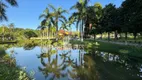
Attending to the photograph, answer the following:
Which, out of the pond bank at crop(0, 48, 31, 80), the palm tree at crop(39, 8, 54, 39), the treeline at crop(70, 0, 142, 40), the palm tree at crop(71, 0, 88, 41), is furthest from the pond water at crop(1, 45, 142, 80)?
the palm tree at crop(39, 8, 54, 39)

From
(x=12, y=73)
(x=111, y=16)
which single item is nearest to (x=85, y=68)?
(x=12, y=73)

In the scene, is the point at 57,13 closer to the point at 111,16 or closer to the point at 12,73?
the point at 111,16

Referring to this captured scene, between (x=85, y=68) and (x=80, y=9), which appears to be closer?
(x=85, y=68)

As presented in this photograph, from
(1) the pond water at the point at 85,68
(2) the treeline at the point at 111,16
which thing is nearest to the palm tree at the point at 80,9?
(2) the treeline at the point at 111,16

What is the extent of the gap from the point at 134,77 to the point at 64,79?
4.27 m

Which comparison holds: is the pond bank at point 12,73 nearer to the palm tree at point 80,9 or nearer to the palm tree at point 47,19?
the palm tree at point 80,9

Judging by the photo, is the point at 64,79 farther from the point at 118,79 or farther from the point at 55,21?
the point at 55,21

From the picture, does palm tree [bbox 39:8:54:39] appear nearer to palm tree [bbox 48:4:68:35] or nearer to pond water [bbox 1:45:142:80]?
palm tree [bbox 48:4:68:35]

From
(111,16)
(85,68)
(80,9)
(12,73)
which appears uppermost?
(80,9)

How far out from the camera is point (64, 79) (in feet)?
41.8

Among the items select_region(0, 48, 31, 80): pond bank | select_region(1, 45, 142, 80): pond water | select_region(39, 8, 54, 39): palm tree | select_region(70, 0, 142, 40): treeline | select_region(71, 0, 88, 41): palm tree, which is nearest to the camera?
select_region(0, 48, 31, 80): pond bank

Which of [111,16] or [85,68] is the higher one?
[111,16]

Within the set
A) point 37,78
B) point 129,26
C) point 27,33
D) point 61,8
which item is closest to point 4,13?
point 37,78

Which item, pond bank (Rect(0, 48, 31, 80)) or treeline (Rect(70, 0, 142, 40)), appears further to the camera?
treeline (Rect(70, 0, 142, 40))
